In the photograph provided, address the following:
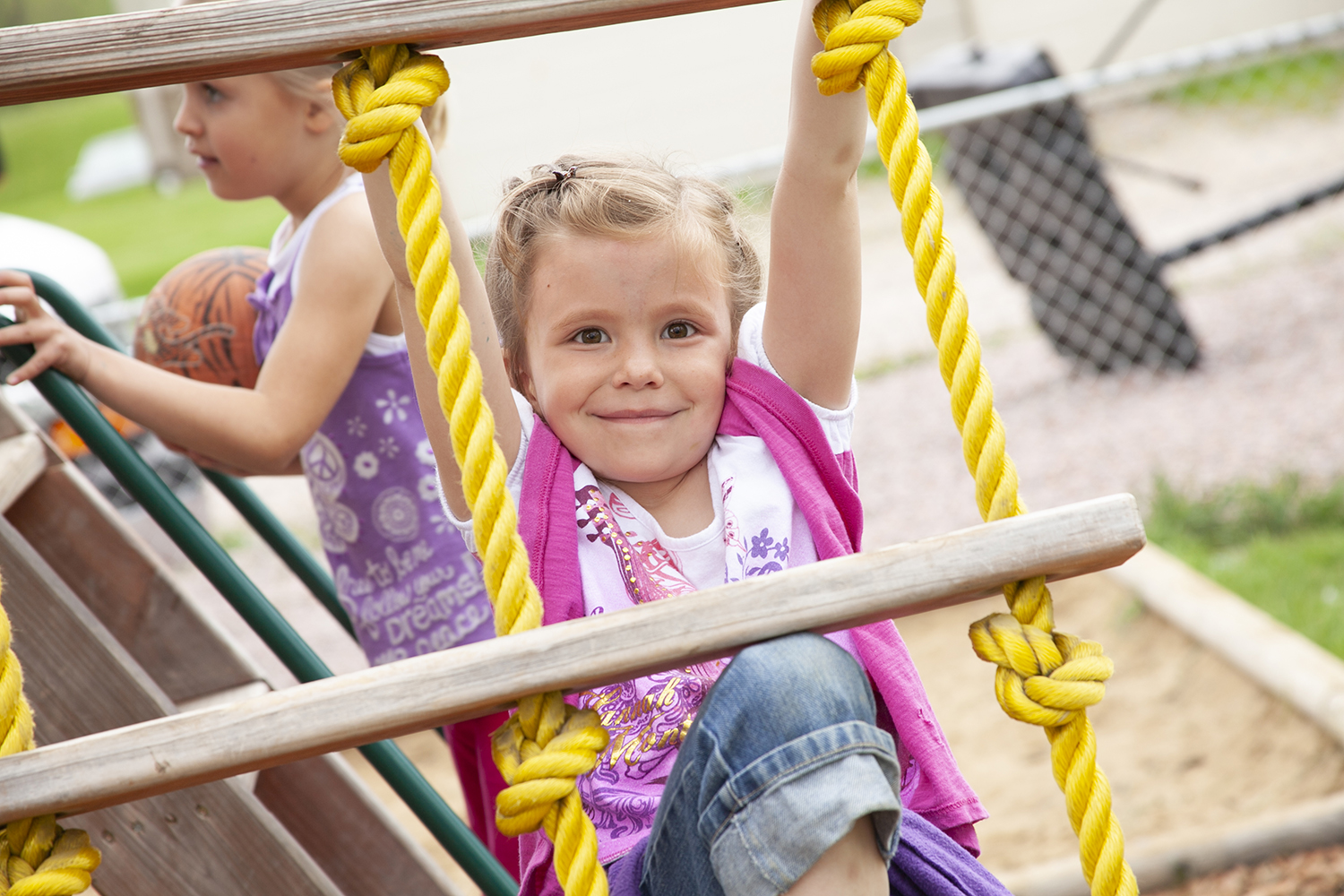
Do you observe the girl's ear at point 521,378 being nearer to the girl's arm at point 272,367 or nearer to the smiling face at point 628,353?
the smiling face at point 628,353

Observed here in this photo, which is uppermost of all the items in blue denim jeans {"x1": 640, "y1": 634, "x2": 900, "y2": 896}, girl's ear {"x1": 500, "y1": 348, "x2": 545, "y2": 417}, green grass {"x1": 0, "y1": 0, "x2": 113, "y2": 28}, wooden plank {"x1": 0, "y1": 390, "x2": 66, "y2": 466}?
green grass {"x1": 0, "y1": 0, "x2": 113, "y2": 28}

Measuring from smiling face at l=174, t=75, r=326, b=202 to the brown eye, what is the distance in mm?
813

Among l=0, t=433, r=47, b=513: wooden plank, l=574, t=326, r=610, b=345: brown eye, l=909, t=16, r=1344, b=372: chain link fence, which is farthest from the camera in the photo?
l=909, t=16, r=1344, b=372: chain link fence

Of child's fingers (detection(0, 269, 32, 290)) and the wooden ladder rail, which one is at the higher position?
child's fingers (detection(0, 269, 32, 290))

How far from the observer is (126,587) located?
204cm

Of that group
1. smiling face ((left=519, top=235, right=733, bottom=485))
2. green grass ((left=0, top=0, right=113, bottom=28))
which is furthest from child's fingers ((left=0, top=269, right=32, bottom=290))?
green grass ((left=0, top=0, right=113, bottom=28))

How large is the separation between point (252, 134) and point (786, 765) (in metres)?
1.44

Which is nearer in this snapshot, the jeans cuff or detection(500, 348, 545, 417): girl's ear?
the jeans cuff

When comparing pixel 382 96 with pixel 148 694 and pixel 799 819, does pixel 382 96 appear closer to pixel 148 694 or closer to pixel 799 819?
pixel 799 819

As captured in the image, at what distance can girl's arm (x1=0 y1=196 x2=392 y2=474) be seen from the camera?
Answer: 170cm

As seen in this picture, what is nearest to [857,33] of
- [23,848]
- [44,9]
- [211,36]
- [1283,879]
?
[211,36]

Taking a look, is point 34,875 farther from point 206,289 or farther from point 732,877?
point 206,289

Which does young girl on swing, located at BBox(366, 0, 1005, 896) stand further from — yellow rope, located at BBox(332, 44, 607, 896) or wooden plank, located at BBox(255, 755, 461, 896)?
wooden plank, located at BBox(255, 755, 461, 896)

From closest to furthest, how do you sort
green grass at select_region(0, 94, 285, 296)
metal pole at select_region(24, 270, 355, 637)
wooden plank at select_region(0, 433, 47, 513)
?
1. wooden plank at select_region(0, 433, 47, 513)
2. metal pole at select_region(24, 270, 355, 637)
3. green grass at select_region(0, 94, 285, 296)
